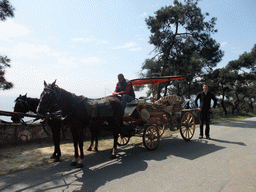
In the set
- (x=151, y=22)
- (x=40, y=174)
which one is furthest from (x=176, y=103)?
(x=151, y=22)

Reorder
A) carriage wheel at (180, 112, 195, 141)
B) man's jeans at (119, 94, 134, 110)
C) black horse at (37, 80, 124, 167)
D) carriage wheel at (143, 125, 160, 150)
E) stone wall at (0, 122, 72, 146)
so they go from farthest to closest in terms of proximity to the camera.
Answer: carriage wheel at (180, 112, 195, 141) < stone wall at (0, 122, 72, 146) < man's jeans at (119, 94, 134, 110) < carriage wheel at (143, 125, 160, 150) < black horse at (37, 80, 124, 167)

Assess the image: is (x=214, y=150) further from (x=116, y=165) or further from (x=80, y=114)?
(x=80, y=114)

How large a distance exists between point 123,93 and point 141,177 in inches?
127

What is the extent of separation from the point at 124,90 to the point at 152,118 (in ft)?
4.80

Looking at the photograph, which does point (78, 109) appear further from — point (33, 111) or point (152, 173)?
point (152, 173)

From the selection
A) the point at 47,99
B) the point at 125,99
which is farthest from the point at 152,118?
the point at 47,99

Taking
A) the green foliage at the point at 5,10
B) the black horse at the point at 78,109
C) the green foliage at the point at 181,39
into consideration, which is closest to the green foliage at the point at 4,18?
the green foliage at the point at 5,10

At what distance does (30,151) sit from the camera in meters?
6.30

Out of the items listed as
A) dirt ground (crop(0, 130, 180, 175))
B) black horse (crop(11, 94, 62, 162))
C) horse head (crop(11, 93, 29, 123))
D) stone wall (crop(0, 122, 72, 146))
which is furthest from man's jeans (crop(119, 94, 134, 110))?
horse head (crop(11, 93, 29, 123))

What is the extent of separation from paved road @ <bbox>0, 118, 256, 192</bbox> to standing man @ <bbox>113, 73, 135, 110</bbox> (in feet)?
6.10

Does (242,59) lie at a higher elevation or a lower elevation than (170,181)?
higher

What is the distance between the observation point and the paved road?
3.65 meters

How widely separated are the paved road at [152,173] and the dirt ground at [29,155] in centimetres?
51

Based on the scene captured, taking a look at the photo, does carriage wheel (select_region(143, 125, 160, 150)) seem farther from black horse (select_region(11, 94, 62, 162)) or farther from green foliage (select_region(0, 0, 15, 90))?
green foliage (select_region(0, 0, 15, 90))
